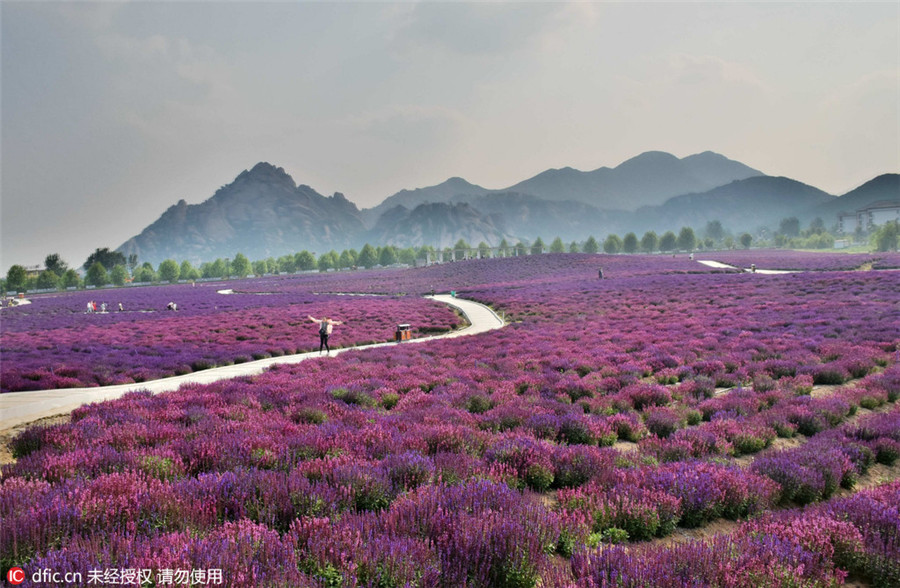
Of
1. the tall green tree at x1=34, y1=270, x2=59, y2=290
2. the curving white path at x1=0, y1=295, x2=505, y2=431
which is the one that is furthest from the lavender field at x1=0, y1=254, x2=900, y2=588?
the tall green tree at x1=34, y1=270, x2=59, y2=290

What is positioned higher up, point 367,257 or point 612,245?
point 367,257

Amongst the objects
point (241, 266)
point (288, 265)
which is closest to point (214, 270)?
point (241, 266)

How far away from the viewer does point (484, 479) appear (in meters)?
5.29

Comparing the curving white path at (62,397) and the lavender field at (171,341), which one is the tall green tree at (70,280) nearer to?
the lavender field at (171,341)

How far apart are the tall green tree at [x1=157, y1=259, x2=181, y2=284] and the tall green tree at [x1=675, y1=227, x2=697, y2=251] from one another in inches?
7478

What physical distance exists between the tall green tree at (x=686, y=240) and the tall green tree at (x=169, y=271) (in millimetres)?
189950

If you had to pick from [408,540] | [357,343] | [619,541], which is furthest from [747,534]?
[357,343]

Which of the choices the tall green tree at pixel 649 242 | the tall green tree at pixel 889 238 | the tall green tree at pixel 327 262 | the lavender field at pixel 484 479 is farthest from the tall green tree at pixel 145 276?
the tall green tree at pixel 889 238

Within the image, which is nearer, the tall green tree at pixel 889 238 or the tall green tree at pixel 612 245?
the tall green tree at pixel 889 238

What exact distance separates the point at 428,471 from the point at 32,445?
6.12 metres

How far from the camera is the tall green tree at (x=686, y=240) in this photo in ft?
616

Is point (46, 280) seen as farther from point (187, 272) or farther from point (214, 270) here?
point (214, 270)

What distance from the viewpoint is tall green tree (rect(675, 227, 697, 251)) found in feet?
616

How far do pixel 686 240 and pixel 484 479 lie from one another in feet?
687
